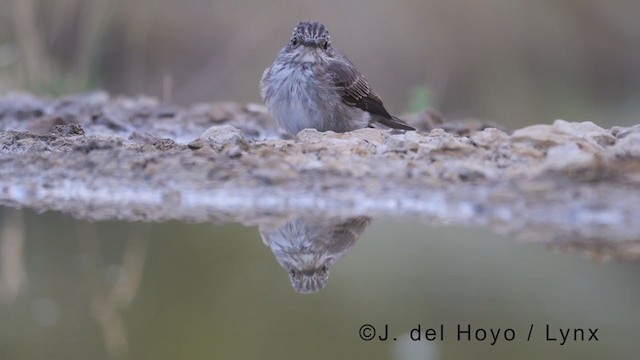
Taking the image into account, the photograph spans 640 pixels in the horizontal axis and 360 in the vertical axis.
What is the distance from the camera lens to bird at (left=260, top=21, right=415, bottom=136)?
7348 mm

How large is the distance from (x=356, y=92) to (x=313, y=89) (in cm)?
43

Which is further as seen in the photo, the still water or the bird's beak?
the bird's beak

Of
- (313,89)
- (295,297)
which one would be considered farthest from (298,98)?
(295,297)

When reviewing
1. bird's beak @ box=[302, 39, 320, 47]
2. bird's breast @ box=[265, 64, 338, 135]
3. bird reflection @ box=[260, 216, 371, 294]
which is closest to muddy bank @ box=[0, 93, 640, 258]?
bird reflection @ box=[260, 216, 371, 294]

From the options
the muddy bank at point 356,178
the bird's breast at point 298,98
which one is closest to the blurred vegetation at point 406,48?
the bird's breast at point 298,98

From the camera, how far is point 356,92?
7719mm

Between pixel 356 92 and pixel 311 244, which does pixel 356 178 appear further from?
pixel 356 92

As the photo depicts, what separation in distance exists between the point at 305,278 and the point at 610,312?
1.19 m

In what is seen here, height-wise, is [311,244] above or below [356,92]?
below

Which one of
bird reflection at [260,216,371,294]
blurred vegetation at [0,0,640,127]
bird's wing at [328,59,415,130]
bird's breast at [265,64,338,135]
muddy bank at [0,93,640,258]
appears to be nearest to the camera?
bird reflection at [260,216,371,294]

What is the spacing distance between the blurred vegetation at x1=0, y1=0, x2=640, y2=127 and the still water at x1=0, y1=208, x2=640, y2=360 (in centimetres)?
519

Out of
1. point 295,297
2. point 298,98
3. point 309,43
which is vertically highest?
point 309,43

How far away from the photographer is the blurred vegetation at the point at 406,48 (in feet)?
Result: 34.1

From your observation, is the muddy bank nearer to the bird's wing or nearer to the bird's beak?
the bird's wing
